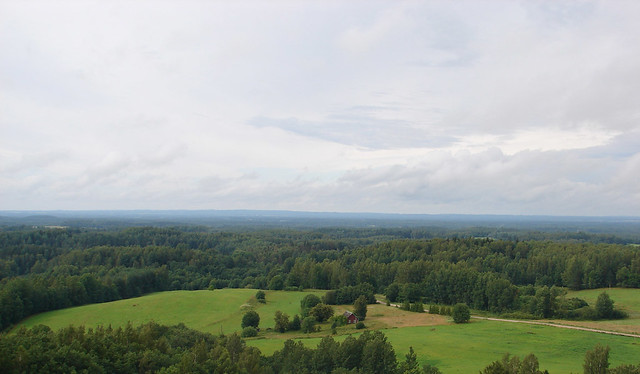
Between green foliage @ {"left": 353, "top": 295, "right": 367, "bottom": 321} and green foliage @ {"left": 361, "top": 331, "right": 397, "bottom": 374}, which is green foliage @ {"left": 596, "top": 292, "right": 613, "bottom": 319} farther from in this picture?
green foliage @ {"left": 361, "top": 331, "right": 397, "bottom": 374}

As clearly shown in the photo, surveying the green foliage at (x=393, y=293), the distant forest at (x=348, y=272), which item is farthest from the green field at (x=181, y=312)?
the green foliage at (x=393, y=293)

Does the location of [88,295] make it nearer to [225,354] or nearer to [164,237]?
[225,354]

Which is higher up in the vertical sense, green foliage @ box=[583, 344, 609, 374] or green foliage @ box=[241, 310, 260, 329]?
green foliage @ box=[583, 344, 609, 374]

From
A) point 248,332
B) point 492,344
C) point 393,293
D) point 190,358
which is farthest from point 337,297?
point 190,358

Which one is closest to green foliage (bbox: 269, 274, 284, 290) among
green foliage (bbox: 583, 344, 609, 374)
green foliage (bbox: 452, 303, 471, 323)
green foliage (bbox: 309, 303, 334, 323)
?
green foliage (bbox: 309, 303, 334, 323)

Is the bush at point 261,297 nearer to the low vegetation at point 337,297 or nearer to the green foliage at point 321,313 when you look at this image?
the low vegetation at point 337,297

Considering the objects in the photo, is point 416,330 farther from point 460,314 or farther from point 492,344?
point 492,344
